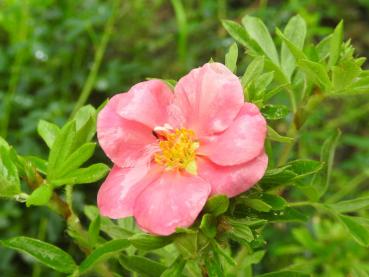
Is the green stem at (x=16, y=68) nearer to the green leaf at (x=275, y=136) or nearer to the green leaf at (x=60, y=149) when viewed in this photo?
the green leaf at (x=60, y=149)

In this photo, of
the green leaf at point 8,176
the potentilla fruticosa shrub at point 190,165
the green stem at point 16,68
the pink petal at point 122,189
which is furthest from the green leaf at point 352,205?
the green stem at point 16,68

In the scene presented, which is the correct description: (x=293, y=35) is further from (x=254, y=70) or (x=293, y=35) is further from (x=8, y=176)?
(x=8, y=176)

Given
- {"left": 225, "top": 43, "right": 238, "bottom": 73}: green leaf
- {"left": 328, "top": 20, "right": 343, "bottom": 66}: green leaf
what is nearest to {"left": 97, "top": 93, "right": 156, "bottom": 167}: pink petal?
{"left": 225, "top": 43, "right": 238, "bottom": 73}: green leaf

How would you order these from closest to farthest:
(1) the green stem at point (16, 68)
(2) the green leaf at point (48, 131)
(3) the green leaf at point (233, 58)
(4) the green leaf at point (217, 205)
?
(4) the green leaf at point (217, 205) → (3) the green leaf at point (233, 58) → (2) the green leaf at point (48, 131) → (1) the green stem at point (16, 68)

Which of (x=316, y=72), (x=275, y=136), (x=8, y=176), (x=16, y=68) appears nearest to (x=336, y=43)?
(x=316, y=72)

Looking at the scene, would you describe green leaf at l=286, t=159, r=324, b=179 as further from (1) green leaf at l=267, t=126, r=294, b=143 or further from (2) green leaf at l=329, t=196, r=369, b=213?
(2) green leaf at l=329, t=196, r=369, b=213

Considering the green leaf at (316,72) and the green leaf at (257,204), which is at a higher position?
the green leaf at (316,72)
